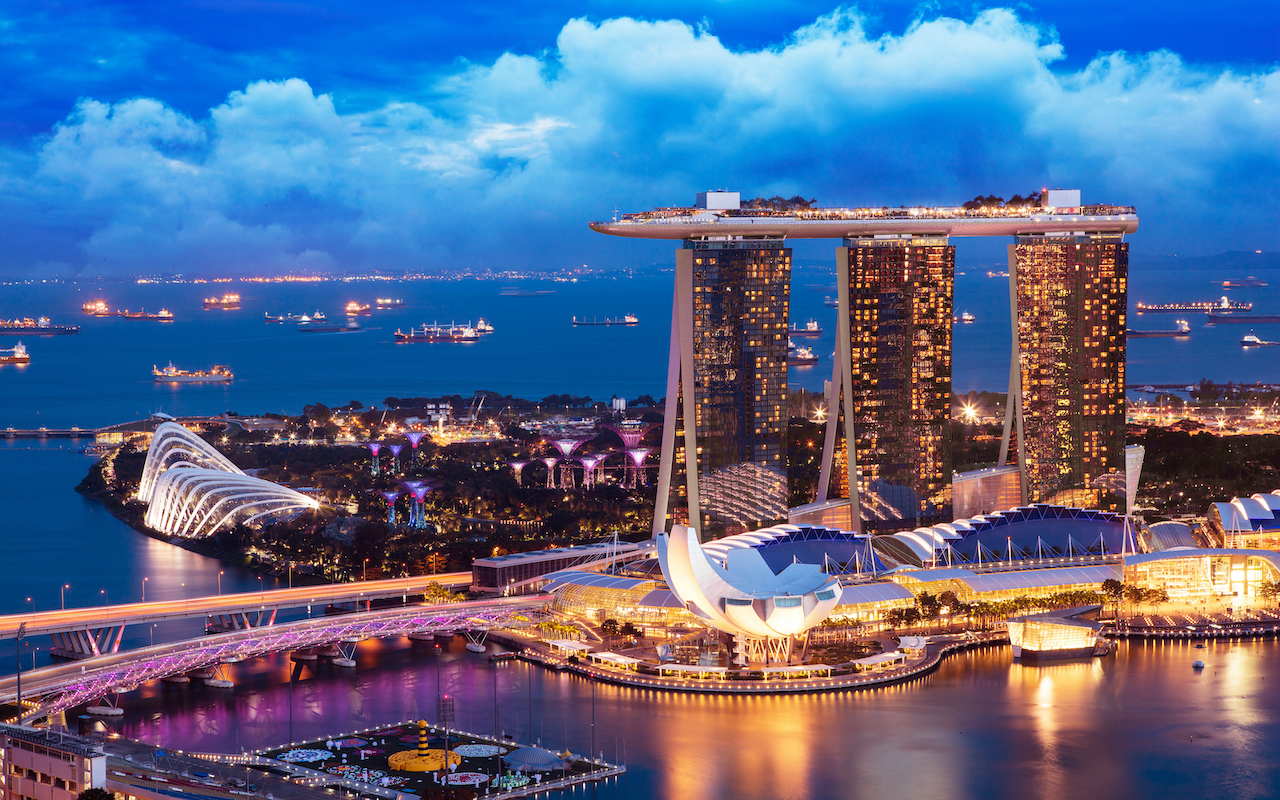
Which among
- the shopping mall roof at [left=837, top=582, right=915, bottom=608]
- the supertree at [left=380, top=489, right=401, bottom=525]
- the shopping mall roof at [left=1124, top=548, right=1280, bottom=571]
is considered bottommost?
the shopping mall roof at [left=837, top=582, right=915, bottom=608]

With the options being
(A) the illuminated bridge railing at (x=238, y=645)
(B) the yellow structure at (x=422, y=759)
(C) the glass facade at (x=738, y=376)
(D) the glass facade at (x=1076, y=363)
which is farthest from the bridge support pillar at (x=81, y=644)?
(D) the glass facade at (x=1076, y=363)

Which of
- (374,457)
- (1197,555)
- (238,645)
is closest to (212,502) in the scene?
(374,457)

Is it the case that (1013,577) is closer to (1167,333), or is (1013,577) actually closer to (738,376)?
(738,376)

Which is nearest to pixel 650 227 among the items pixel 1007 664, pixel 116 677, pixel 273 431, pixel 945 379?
pixel 945 379

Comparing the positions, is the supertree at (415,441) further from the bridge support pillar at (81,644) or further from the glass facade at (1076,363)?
the bridge support pillar at (81,644)

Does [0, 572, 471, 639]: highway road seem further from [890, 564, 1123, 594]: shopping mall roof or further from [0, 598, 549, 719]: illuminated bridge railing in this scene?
[890, 564, 1123, 594]: shopping mall roof

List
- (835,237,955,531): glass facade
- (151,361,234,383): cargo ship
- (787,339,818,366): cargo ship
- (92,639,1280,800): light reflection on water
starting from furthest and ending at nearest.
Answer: (151,361,234,383): cargo ship → (787,339,818,366): cargo ship → (835,237,955,531): glass facade → (92,639,1280,800): light reflection on water

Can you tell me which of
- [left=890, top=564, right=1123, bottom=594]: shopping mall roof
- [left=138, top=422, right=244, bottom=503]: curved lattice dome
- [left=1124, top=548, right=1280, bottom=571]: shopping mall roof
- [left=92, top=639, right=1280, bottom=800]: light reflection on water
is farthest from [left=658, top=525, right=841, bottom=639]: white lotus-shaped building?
[left=138, top=422, right=244, bottom=503]: curved lattice dome
